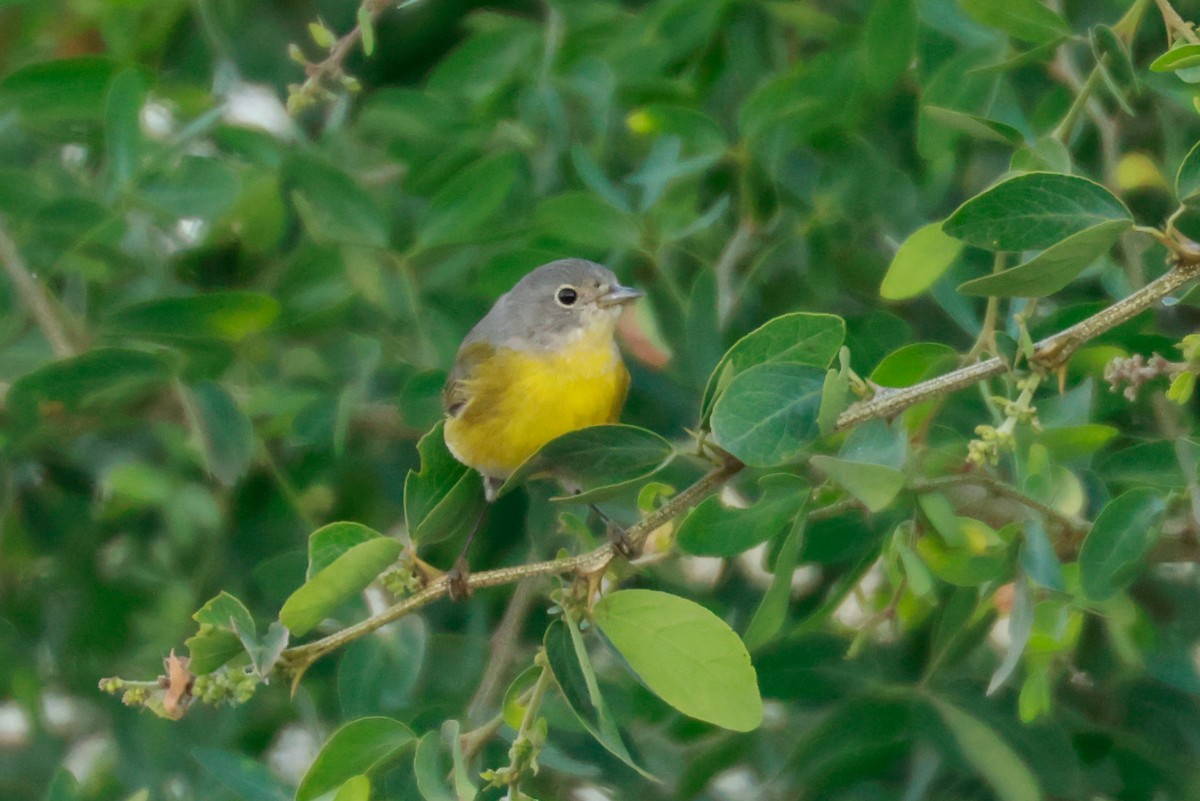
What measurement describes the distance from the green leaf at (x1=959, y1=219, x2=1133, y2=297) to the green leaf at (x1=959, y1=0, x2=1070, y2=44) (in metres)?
0.57

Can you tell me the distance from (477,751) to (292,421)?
102 cm

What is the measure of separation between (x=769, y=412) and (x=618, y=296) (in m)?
1.36

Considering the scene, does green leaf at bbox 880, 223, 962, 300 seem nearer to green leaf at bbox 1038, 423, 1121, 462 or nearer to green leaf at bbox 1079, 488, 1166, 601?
green leaf at bbox 1038, 423, 1121, 462

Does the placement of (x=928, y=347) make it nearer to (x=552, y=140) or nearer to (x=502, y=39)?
(x=552, y=140)

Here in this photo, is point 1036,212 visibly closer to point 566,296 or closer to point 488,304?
point 566,296

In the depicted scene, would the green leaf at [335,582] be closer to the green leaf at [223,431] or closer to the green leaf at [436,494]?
the green leaf at [436,494]

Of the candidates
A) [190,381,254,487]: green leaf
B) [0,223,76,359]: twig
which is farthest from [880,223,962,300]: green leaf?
[0,223,76,359]: twig

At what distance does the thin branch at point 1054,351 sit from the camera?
1718 millimetres

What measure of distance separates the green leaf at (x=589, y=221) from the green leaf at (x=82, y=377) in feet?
2.64

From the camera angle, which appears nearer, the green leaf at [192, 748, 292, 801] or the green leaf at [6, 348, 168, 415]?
the green leaf at [192, 748, 292, 801]

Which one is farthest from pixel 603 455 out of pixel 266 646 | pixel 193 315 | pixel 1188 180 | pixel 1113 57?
pixel 193 315

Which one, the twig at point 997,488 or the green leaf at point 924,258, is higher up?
the green leaf at point 924,258

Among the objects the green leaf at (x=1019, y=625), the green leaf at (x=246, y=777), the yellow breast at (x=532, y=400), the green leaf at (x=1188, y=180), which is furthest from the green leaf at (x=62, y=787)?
the green leaf at (x=1188, y=180)

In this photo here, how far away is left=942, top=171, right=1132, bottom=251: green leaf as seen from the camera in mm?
1747
